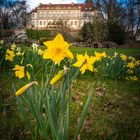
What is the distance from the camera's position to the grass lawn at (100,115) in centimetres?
212

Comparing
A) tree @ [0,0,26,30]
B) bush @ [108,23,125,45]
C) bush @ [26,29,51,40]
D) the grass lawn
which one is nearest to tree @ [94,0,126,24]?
bush @ [108,23,125,45]

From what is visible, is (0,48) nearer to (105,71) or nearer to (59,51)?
(105,71)

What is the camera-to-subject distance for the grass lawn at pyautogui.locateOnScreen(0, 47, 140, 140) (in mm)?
2119

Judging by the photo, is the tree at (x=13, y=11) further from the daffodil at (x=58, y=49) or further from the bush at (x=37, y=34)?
the daffodil at (x=58, y=49)

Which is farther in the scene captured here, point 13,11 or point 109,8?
point 13,11

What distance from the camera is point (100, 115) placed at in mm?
2703

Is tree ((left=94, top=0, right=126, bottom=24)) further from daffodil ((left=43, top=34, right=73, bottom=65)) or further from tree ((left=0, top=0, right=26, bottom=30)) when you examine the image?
daffodil ((left=43, top=34, right=73, bottom=65))

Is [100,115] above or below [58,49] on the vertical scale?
below

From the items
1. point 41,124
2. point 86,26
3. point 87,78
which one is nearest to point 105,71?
point 87,78

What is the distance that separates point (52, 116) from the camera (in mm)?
1417

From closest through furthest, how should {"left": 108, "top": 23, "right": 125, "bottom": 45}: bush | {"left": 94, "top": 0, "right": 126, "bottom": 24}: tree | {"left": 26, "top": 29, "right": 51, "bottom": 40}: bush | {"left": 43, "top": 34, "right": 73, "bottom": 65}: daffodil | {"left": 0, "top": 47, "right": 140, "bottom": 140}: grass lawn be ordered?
{"left": 43, "top": 34, "right": 73, "bottom": 65}: daffodil < {"left": 0, "top": 47, "right": 140, "bottom": 140}: grass lawn < {"left": 108, "top": 23, "right": 125, "bottom": 45}: bush < {"left": 94, "top": 0, "right": 126, "bottom": 24}: tree < {"left": 26, "top": 29, "right": 51, "bottom": 40}: bush

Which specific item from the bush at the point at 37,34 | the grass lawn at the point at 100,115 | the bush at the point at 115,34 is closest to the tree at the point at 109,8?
the bush at the point at 115,34

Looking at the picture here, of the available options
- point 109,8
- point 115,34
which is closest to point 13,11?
point 109,8

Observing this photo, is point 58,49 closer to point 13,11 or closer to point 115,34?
point 115,34
